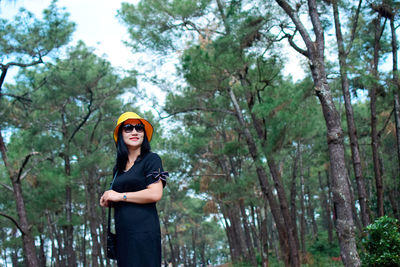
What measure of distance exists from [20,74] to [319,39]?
34.0ft

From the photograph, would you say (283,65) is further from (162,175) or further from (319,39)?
(162,175)

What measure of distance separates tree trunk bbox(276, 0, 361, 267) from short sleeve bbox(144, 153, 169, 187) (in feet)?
12.4

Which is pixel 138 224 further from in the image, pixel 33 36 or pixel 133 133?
pixel 33 36

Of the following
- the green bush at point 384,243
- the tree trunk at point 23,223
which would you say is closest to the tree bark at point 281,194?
the green bush at point 384,243

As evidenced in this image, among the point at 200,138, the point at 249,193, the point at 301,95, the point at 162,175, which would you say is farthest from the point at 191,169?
the point at 162,175

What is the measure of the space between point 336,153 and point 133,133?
3.83 meters

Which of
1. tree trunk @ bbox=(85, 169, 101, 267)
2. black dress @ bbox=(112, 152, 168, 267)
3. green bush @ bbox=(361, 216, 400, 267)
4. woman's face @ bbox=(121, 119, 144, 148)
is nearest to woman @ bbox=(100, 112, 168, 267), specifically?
black dress @ bbox=(112, 152, 168, 267)

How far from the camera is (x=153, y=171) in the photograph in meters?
2.06

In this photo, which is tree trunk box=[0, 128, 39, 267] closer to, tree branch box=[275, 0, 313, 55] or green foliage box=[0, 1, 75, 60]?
green foliage box=[0, 1, 75, 60]

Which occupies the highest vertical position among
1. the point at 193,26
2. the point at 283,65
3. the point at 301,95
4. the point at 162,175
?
the point at 193,26

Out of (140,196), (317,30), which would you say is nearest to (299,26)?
(317,30)

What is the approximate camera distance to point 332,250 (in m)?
19.4

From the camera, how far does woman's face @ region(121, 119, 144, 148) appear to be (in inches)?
89.5

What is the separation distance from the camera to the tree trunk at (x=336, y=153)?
509 centimetres
